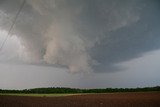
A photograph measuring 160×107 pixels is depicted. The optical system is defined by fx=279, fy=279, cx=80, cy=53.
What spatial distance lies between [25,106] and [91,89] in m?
61.9

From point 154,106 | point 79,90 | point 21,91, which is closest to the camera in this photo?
point 154,106

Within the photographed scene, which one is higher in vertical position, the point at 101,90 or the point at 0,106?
the point at 101,90

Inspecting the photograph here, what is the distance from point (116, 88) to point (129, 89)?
3860 mm

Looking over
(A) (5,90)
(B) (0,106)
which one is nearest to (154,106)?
(B) (0,106)

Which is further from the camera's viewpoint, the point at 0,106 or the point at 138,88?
the point at 138,88

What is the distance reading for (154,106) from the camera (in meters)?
24.1

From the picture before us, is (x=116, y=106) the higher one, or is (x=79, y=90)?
Answer: (x=79, y=90)

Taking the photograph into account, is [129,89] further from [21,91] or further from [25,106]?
[25,106]

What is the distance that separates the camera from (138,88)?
8325cm

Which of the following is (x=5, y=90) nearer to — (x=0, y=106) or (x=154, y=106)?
(x=0, y=106)

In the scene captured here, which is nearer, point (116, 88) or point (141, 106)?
point (141, 106)

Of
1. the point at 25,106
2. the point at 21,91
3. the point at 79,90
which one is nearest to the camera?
the point at 25,106

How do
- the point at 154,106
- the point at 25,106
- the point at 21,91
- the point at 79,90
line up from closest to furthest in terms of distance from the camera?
the point at 154,106, the point at 25,106, the point at 21,91, the point at 79,90

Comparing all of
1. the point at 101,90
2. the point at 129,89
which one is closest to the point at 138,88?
the point at 129,89
